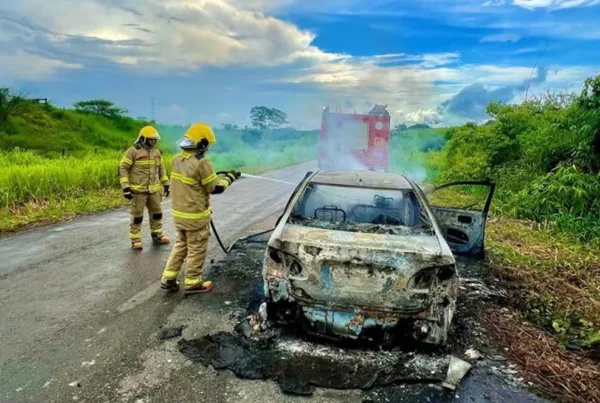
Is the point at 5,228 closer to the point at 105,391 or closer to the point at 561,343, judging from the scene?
the point at 105,391

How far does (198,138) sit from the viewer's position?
454 cm

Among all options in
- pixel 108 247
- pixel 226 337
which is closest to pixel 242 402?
pixel 226 337

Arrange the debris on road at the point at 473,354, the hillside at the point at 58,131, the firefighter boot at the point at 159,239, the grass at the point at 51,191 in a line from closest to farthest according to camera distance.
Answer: the debris on road at the point at 473,354, the firefighter boot at the point at 159,239, the grass at the point at 51,191, the hillside at the point at 58,131

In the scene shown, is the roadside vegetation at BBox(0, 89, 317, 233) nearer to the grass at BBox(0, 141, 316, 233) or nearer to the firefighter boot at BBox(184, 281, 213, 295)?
the grass at BBox(0, 141, 316, 233)

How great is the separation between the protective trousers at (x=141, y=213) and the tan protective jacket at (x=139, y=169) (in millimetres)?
117

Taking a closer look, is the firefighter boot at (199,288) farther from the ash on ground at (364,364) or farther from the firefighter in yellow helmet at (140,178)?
the firefighter in yellow helmet at (140,178)

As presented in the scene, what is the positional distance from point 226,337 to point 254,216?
5.39 m

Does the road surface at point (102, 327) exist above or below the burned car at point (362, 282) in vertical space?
below

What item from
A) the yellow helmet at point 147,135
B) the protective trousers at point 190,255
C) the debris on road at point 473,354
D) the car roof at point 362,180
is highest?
the yellow helmet at point 147,135

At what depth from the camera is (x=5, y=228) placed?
24.5 ft

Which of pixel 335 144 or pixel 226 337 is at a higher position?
pixel 335 144

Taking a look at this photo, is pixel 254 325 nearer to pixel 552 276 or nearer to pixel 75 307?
pixel 75 307

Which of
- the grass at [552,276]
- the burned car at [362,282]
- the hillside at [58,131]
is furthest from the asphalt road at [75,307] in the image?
the hillside at [58,131]

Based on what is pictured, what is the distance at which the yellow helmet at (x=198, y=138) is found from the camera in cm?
452
